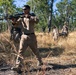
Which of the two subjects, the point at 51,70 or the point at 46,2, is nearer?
the point at 51,70

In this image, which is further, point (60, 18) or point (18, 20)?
point (60, 18)

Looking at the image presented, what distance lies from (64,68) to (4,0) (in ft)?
73.8

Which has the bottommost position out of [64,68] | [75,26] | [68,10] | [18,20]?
[75,26]

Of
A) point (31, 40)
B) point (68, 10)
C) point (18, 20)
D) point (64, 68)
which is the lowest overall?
point (68, 10)

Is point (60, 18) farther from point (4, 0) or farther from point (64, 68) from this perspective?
point (64, 68)

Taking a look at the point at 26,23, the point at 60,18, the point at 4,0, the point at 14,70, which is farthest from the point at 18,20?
the point at 60,18

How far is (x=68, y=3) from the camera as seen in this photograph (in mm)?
65438

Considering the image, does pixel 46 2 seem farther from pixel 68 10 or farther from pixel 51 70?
pixel 51 70

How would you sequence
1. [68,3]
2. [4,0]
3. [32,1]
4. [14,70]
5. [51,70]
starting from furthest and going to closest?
[68,3] < [32,1] < [4,0] < [51,70] < [14,70]

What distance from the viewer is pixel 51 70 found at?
849 cm

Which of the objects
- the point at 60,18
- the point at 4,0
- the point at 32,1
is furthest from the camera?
the point at 60,18

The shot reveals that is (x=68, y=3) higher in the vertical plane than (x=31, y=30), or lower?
lower

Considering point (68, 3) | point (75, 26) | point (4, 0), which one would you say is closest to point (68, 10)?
point (68, 3)

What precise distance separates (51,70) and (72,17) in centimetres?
7208
